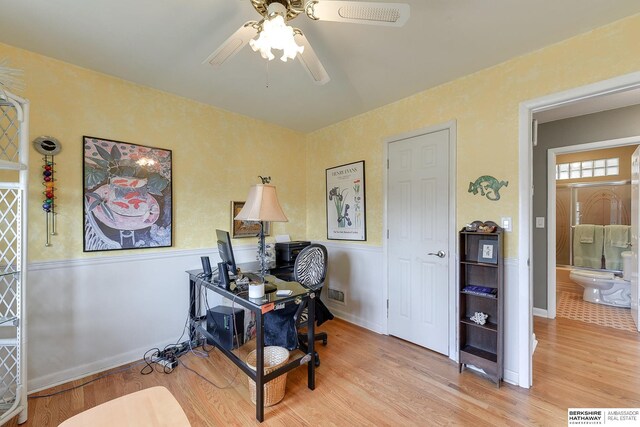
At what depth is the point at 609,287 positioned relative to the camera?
12.4 ft

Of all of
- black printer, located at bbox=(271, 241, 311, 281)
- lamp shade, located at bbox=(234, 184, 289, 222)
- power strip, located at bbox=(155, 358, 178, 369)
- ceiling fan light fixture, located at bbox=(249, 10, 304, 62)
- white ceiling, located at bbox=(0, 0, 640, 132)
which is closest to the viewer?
ceiling fan light fixture, located at bbox=(249, 10, 304, 62)

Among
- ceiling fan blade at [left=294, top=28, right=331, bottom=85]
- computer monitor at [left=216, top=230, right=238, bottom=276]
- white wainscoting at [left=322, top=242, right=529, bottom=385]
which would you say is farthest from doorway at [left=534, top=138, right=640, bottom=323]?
computer monitor at [left=216, top=230, right=238, bottom=276]

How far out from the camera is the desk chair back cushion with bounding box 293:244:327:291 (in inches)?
108

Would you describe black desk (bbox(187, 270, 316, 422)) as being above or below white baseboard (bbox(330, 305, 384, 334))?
above

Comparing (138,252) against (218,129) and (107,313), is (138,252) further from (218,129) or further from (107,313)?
(218,129)

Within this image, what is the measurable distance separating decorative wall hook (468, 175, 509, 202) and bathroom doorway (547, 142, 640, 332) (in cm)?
189

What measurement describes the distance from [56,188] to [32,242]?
0.42 meters

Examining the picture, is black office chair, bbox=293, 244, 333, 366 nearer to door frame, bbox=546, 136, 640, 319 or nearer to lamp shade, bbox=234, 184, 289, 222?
lamp shade, bbox=234, 184, 289, 222

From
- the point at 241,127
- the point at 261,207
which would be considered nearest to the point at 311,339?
the point at 261,207

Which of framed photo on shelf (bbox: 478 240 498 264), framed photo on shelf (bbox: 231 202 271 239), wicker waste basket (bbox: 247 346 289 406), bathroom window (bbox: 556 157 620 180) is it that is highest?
bathroom window (bbox: 556 157 620 180)

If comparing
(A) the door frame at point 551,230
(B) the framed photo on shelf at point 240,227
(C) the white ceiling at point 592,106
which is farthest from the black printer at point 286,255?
(A) the door frame at point 551,230

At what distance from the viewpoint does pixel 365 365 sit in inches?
95.5

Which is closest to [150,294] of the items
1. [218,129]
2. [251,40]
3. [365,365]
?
[218,129]

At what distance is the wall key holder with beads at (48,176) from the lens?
2.07m
